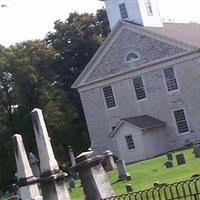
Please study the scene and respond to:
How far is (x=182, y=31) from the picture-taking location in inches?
1879

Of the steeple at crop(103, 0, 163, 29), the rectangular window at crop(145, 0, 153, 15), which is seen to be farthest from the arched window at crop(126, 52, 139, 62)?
the rectangular window at crop(145, 0, 153, 15)

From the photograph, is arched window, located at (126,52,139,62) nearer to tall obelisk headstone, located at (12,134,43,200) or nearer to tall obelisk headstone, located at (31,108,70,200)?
tall obelisk headstone, located at (12,134,43,200)

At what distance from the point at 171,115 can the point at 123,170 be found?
16706 mm

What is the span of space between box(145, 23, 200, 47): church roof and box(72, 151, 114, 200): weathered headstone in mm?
30851

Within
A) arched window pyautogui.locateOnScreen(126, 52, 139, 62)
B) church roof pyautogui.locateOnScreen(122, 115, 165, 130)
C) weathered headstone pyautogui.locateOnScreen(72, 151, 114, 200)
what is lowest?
weathered headstone pyautogui.locateOnScreen(72, 151, 114, 200)

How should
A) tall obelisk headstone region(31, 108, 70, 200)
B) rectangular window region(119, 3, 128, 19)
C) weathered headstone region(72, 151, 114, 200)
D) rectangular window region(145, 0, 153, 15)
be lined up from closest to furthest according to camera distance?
weathered headstone region(72, 151, 114, 200), tall obelisk headstone region(31, 108, 70, 200), rectangular window region(119, 3, 128, 19), rectangular window region(145, 0, 153, 15)

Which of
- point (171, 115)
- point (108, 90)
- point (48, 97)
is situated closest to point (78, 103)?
point (48, 97)

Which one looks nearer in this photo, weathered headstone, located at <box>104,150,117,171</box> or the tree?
weathered headstone, located at <box>104,150,117,171</box>

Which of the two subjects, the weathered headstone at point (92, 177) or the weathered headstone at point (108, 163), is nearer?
the weathered headstone at point (92, 177)

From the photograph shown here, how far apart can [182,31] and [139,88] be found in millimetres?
6502

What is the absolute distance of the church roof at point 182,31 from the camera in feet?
143

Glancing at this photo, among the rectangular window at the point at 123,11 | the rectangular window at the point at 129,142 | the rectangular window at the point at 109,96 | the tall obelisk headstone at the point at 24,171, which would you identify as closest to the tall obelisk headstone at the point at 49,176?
the tall obelisk headstone at the point at 24,171

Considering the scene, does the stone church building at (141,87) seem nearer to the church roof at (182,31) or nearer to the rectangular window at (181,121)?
the rectangular window at (181,121)

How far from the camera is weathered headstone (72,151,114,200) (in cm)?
1203
